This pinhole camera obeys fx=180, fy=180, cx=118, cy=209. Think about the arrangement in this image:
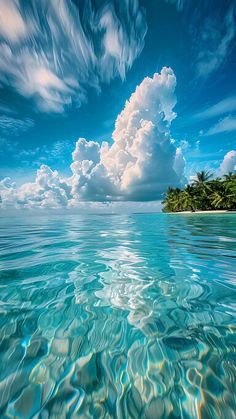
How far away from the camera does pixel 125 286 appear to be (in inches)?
137

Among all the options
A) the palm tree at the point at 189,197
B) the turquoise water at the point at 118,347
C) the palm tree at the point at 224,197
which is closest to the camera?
the turquoise water at the point at 118,347

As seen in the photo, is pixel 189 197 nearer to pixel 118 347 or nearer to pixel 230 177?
pixel 230 177

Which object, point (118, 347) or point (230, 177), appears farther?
point (230, 177)

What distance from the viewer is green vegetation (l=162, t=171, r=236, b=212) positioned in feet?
142

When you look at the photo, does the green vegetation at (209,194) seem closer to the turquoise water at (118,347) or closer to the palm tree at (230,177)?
the palm tree at (230,177)

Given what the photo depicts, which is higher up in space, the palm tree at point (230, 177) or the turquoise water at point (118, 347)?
the palm tree at point (230, 177)

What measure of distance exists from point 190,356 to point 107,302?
54.5 inches

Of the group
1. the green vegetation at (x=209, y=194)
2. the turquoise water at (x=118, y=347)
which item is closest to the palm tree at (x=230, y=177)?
the green vegetation at (x=209, y=194)

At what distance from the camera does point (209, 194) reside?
48.8m

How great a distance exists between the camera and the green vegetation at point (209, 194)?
43.2m

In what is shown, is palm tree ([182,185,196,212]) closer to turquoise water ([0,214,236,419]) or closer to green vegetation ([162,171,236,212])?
green vegetation ([162,171,236,212])

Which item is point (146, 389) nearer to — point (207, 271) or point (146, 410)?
point (146, 410)

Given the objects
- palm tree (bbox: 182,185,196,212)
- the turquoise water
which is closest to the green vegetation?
palm tree (bbox: 182,185,196,212)

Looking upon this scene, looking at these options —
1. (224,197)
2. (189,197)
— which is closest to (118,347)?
(224,197)
